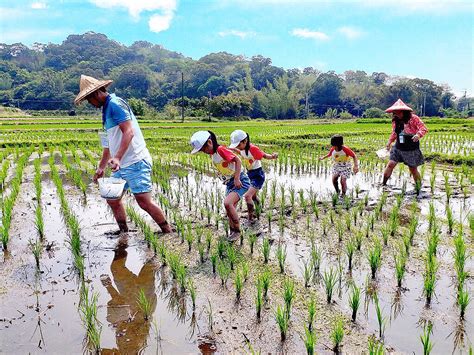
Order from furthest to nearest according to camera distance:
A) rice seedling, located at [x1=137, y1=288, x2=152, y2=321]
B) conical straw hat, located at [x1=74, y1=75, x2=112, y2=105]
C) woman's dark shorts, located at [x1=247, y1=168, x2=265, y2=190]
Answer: woman's dark shorts, located at [x1=247, y1=168, x2=265, y2=190] < conical straw hat, located at [x1=74, y1=75, x2=112, y2=105] < rice seedling, located at [x1=137, y1=288, x2=152, y2=321]

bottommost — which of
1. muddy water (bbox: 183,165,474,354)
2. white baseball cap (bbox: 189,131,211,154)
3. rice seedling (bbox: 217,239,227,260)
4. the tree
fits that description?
muddy water (bbox: 183,165,474,354)

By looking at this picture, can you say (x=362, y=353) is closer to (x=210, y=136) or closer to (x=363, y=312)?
(x=363, y=312)

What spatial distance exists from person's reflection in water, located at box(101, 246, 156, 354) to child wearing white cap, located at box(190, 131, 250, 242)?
913mm

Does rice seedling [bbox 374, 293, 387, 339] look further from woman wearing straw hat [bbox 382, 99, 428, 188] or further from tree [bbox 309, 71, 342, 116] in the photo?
tree [bbox 309, 71, 342, 116]

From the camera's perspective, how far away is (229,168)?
3.90 metres

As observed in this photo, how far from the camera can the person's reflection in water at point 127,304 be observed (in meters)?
2.17

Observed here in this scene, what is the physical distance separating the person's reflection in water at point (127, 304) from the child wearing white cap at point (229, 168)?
2.99ft

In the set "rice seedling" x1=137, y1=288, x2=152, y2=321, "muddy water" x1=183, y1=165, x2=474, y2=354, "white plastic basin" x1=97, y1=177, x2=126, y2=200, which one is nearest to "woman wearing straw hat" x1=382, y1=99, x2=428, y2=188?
"muddy water" x1=183, y1=165, x2=474, y2=354

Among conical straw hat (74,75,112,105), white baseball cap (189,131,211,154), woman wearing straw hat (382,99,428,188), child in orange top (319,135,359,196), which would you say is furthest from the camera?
woman wearing straw hat (382,99,428,188)

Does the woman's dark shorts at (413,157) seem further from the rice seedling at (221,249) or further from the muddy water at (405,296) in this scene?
the rice seedling at (221,249)

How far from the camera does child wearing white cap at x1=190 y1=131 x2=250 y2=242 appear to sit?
3.59 m

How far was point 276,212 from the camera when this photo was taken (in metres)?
4.65

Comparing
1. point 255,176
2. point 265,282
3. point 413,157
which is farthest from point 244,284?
point 413,157

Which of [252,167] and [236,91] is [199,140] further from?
[236,91]
